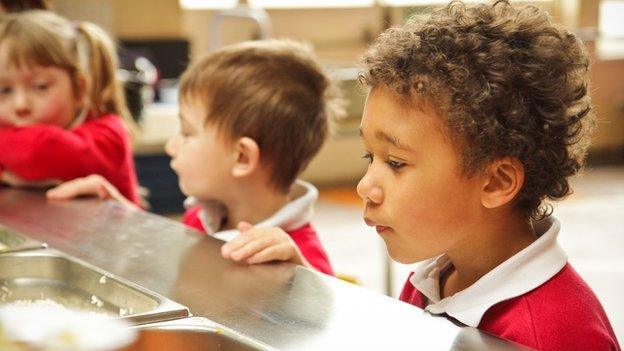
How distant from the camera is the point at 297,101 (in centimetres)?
171

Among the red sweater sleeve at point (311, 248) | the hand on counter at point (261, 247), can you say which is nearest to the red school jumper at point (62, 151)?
the red sweater sleeve at point (311, 248)

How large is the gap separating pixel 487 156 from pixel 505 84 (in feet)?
0.30

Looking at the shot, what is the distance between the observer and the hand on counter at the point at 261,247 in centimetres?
125

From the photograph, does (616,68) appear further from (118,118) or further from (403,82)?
(403,82)

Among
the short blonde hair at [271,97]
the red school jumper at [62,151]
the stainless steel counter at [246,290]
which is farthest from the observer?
the red school jumper at [62,151]

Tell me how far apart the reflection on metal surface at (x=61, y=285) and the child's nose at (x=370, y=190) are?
0.94 feet

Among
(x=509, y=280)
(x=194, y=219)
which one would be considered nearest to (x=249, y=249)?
(x=509, y=280)

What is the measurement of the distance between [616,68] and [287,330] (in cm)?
772

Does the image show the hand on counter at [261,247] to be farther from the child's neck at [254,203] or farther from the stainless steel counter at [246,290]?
the child's neck at [254,203]

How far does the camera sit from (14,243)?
4.70 feet

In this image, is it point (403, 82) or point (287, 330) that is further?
point (403, 82)

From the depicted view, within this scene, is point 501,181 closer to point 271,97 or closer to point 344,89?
point 271,97

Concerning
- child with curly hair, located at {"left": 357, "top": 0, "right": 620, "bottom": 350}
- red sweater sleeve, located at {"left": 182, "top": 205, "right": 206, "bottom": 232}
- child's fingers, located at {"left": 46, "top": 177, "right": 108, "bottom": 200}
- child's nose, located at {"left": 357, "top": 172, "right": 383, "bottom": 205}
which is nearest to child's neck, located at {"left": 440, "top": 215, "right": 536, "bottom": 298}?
child with curly hair, located at {"left": 357, "top": 0, "right": 620, "bottom": 350}

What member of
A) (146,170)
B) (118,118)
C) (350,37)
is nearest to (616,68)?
(350,37)
